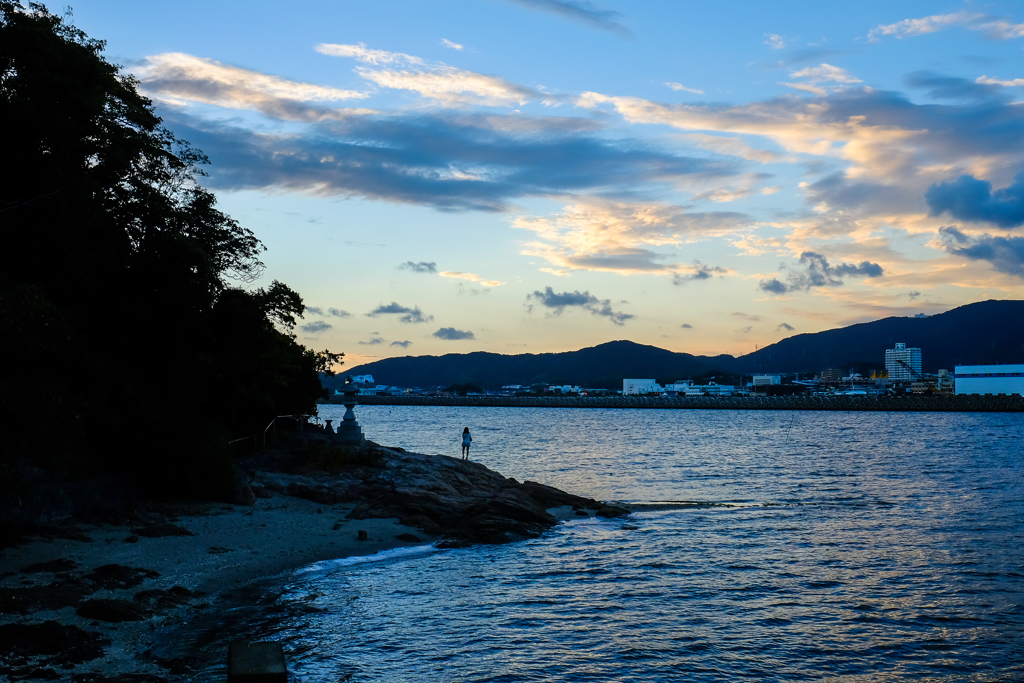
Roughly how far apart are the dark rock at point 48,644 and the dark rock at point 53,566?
307 cm

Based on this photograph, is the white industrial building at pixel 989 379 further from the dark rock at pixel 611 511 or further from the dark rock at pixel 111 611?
the dark rock at pixel 111 611

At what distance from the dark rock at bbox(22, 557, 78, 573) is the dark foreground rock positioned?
389 inches

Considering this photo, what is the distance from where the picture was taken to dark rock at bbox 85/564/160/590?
1392 centimetres

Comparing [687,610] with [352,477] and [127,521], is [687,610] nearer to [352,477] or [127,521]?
[127,521]

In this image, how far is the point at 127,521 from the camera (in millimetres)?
18500

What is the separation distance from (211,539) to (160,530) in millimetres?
1253

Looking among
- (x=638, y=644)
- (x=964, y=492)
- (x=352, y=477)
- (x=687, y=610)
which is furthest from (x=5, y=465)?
(x=964, y=492)

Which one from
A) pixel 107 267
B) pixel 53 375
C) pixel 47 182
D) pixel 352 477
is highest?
pixel 47 182

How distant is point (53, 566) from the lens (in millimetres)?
14203

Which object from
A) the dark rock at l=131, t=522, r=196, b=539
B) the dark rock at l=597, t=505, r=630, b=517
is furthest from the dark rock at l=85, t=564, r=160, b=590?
the dark rock at l=597, t=505, r=630, b=517

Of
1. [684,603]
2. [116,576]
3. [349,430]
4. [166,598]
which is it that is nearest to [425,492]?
[349,430]

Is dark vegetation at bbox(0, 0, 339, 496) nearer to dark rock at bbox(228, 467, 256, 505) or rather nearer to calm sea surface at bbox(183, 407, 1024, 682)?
dark rock at bbox(228, 467, 256, 505)

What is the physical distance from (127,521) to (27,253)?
288 inches

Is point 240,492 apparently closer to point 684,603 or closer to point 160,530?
point 160,530
